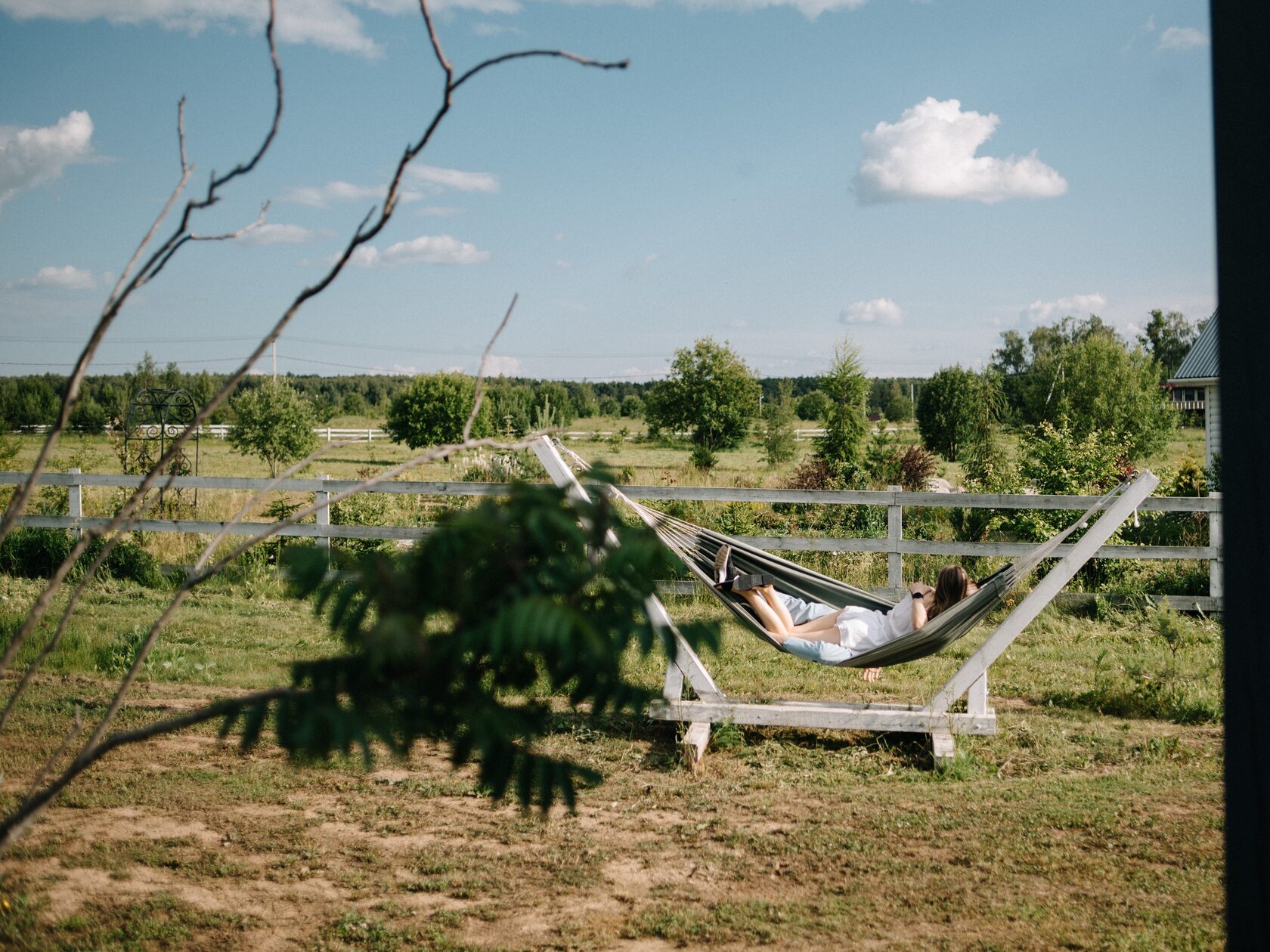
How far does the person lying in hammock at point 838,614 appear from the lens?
16.2ft

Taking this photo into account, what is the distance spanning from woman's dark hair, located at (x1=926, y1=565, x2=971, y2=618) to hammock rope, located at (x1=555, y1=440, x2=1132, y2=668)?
12 centimetres

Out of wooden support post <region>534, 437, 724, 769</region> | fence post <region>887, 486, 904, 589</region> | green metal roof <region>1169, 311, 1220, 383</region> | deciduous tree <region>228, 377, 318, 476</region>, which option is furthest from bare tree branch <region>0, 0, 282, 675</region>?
deciduous tree <region>228, 377, 318, 476</region>

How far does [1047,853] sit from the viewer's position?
3662mm

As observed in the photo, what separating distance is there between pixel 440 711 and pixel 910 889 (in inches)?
103

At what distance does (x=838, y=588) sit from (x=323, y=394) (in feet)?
260

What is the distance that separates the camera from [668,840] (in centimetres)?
384

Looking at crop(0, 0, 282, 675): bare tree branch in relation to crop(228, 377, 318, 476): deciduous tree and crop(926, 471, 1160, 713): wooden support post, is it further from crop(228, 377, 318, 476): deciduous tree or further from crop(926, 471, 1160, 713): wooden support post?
crop(228, 377, 318, 476): deciduous tree

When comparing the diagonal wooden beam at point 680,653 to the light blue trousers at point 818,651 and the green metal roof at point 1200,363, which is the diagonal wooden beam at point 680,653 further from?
the green metal roof at point 1200,363

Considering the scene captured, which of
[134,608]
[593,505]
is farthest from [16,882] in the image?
[134,608]

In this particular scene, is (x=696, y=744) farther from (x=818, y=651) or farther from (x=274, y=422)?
(x=274, y=422)

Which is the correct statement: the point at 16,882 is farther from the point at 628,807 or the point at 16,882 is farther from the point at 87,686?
the point at 87,686

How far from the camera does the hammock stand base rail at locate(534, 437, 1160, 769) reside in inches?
184

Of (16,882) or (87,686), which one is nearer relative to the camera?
(16,882)

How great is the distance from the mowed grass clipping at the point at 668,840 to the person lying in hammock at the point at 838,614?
0.57 metres
